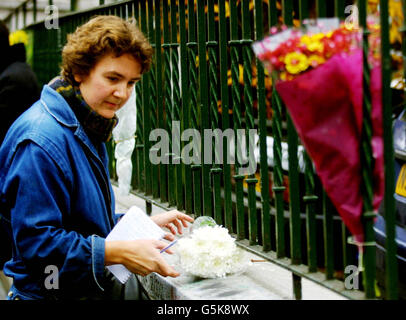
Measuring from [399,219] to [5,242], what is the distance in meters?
2.83

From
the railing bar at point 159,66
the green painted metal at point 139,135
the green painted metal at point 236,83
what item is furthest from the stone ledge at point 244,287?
the green painted metal at point 139,135

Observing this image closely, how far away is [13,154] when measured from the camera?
231 centimetres

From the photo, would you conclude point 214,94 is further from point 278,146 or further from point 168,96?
point 168,96

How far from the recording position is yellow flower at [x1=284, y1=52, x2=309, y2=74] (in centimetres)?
196

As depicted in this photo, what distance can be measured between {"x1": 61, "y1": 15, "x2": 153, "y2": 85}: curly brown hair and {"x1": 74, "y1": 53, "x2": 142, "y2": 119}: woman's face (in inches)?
1.0

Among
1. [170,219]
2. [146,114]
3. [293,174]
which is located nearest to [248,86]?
[293,174]

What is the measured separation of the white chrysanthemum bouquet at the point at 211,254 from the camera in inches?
109

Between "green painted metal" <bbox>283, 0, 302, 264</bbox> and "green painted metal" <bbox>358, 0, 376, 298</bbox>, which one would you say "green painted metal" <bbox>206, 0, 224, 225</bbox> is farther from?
"green painted metal" <bbox>358, 0, 376, 298</bbox>

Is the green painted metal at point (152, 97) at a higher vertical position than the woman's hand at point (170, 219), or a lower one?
higher

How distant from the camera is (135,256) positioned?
2357 mm

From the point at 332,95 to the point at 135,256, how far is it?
1.04 metres

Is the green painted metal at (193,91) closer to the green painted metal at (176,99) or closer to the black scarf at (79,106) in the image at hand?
the green painted metal at (176,99)
